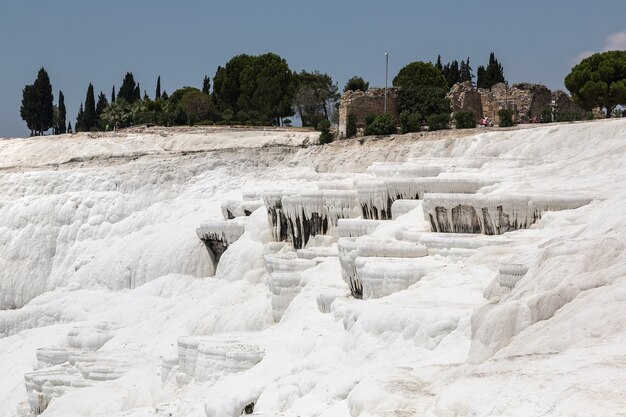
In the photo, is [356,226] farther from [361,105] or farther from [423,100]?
[423,100]

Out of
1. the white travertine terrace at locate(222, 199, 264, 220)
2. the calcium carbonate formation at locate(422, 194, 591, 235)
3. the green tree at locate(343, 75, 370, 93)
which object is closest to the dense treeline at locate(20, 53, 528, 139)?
the green tree at locate(343, 75, 370, 93)

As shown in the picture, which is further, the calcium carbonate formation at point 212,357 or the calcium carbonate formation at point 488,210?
the calcium carbonate formation at point 488,210

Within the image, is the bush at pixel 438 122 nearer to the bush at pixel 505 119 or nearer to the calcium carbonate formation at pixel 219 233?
the bush at pixel 505 119

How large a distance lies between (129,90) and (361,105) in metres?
28.0

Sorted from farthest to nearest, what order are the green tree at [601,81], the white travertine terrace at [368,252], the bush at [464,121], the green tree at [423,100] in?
1. the green tree at [423,100]
2. the green tree at [601,81]
3. the bush at [464,121]
4. the white travertine terrace at [368,252]

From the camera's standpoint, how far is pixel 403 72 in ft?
158

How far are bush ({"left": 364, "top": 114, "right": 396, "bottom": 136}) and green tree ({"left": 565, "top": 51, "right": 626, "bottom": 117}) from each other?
24.4 feet

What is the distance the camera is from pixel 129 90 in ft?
198

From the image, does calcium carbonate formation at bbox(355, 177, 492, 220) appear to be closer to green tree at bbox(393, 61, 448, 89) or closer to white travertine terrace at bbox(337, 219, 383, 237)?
white travertine terrace at bbox(337, 219, 383, 237)

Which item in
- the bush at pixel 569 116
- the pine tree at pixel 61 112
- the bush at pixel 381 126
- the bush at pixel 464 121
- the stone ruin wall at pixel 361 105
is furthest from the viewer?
the pine tree at pixel 61 112

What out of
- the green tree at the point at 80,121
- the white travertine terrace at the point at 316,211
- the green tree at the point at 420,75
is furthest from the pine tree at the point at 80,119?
the white travertine terrace at the point at 316,211

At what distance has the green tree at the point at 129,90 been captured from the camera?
197ft

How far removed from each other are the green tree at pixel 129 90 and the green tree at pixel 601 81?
3056cm

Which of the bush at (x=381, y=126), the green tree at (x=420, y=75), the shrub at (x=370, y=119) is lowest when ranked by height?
the bush at (x=381, y=126)
